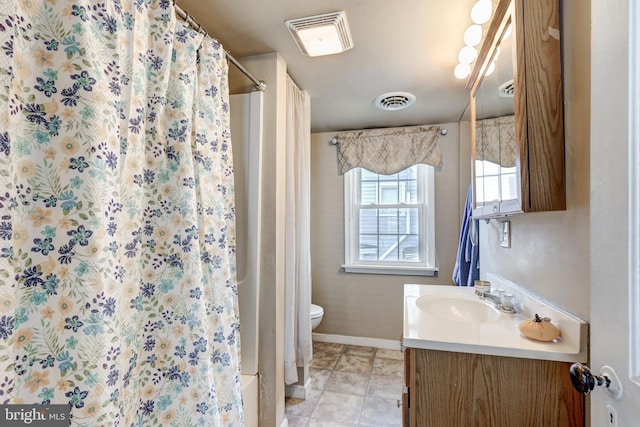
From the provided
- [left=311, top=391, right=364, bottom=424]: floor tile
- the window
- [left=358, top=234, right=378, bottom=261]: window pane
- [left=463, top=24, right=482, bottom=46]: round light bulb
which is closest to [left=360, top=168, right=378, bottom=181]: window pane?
the window

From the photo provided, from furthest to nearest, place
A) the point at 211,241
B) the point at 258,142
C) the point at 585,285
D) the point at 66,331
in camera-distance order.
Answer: the point at 258,142
the point at 211,241
the point at 585,285
the point at 66,331

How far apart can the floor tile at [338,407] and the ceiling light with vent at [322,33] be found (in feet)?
7.36

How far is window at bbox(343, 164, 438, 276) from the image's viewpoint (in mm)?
2852

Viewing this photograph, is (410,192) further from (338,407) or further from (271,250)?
(338,407)

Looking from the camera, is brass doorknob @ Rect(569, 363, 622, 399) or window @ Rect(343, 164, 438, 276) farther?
window @ Rect(343, 164, 438, 276)

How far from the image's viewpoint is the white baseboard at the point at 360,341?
284cm

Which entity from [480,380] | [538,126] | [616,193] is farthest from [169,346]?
[538,126]

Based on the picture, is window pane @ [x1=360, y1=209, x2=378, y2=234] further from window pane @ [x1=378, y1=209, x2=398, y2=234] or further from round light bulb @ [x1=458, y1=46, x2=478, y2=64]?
round light bulb @ [x1=458, y1=46, x2=478, y2=64]

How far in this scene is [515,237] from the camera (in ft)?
4.51

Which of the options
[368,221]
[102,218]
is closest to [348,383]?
[368,221]

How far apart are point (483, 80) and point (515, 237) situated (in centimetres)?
80

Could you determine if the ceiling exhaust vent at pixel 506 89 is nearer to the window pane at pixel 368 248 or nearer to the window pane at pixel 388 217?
the window pane at pixel 388 217

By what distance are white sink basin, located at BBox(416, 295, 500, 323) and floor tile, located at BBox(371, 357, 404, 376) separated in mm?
1192

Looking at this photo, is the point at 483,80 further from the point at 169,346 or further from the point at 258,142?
the point at 169,346
